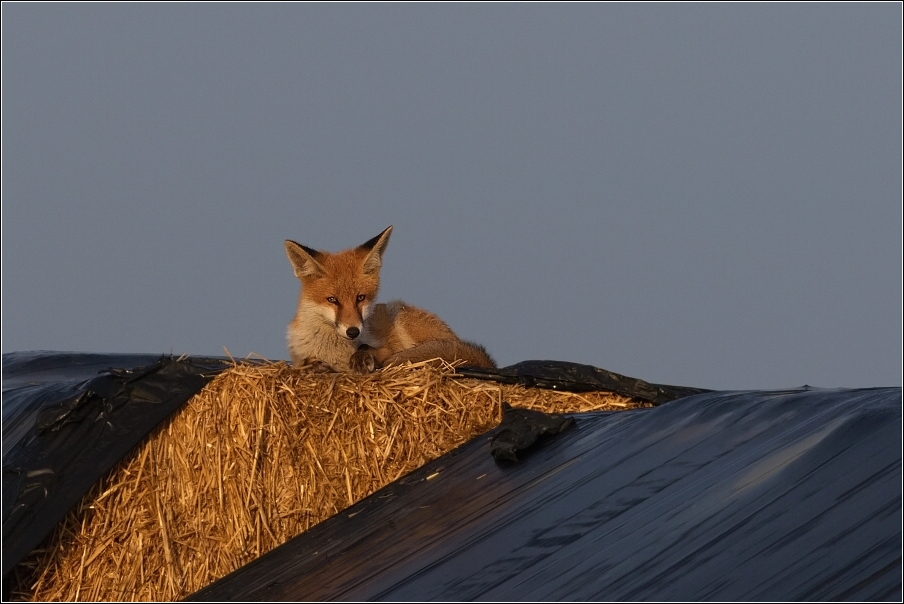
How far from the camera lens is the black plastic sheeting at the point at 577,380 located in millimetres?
6211

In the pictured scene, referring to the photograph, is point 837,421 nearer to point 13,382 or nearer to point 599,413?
point 599,413

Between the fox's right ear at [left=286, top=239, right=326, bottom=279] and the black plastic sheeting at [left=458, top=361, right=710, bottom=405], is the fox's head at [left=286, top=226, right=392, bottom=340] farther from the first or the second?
the black plastic sheeting at [left=458, top=361, right=710, bottom=405]

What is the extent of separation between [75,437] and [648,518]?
9.12 ft

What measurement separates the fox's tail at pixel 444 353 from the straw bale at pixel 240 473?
599 mm

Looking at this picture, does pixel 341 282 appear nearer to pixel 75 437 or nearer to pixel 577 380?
pixel 577 380

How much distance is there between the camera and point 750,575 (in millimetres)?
3375

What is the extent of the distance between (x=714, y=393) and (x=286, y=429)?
218 cm

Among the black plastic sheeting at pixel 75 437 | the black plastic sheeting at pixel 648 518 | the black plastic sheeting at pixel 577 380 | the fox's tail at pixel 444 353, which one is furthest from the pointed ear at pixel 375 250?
the black plastic sheeting at pixel 648 518

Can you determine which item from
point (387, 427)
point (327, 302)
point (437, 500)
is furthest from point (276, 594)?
point (327, 302)

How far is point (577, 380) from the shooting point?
6.31 meters

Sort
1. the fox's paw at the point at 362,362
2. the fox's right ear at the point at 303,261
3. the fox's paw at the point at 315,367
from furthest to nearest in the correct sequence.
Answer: the fox's right ear at the point at 303,261 < the fox's paw at the point at 362,362 < the fox's paw at the point at 315,367

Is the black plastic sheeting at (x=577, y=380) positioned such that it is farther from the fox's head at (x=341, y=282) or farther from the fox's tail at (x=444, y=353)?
the fox's head at (x=341, y=282)

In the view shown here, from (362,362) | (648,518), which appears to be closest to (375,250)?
(362,362)

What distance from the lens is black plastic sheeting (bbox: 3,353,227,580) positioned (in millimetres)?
4906
